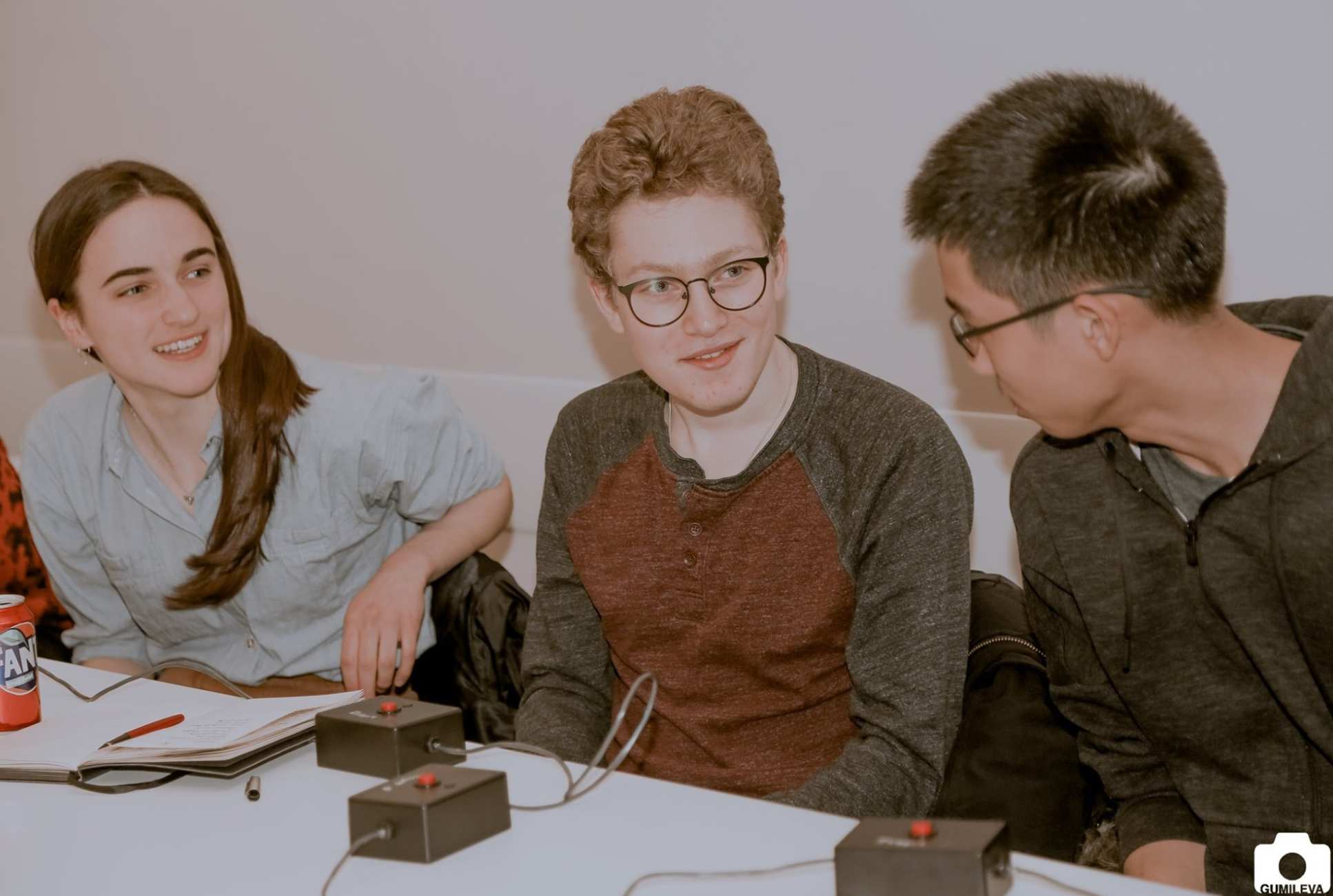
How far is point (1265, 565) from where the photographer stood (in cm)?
146

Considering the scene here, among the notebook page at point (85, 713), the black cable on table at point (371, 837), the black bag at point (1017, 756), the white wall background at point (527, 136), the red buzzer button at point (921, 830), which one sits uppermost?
the white wall background at point (527, 136)

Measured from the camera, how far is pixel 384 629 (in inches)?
83.2

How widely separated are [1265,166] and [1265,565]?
0.83m

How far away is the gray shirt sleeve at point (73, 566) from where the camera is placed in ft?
7.85

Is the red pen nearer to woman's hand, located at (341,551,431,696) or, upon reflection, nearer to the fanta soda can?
the fanta soda can

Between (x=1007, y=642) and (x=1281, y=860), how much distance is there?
41cm

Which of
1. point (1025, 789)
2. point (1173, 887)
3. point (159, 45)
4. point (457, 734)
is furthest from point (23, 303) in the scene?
point (1173, 887)

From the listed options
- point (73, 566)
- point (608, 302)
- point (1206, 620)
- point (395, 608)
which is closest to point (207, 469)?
point (73, 566)

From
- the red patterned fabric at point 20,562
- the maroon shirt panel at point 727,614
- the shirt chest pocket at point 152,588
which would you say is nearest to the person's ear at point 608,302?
the maroon shirt panel at point 727,614

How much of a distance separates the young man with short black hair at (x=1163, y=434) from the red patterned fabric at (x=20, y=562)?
1892 mm

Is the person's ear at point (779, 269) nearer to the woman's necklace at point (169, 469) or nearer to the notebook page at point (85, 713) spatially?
the notebook page at point (85, 713)

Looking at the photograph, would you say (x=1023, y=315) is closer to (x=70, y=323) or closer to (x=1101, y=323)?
(x=1101, y=323)

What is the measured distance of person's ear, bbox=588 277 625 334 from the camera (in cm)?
Answer: 187

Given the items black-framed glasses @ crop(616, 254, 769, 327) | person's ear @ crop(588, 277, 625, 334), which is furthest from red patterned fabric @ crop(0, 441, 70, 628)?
black-framed glasses @ crop(616, 254, 769, 327)
